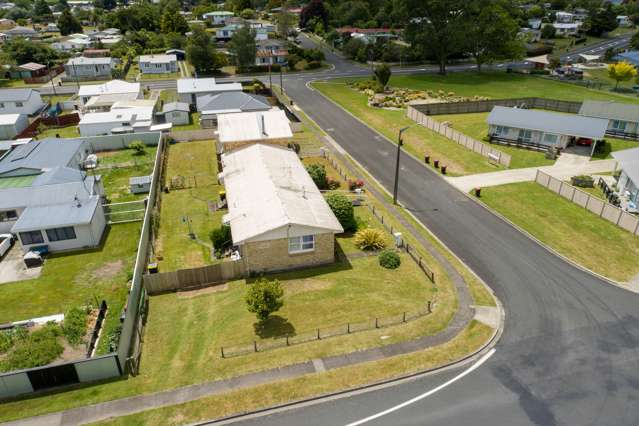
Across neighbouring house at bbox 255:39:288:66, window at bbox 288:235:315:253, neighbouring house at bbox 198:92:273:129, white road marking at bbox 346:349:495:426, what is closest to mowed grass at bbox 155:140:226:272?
window at bbox 288:235:315:253

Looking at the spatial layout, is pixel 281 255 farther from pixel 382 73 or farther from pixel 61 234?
pixel 382 73

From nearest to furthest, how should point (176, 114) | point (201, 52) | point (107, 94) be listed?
1. point (176, 114)
2. point (107, 94)
3. point (201, 52)

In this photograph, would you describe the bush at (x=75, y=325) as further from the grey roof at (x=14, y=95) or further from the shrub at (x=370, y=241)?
the grey roof at (x=14, y=95)

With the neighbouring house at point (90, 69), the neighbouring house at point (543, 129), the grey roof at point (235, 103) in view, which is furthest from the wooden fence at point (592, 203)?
the neighbouring house at point (90, 69)

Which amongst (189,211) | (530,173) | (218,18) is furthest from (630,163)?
(218,18)

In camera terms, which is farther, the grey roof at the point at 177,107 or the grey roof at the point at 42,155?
the grey roof at the point at 177,107

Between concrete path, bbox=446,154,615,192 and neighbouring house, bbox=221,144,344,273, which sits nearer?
neighbouring house, bbox=221,144,344,273

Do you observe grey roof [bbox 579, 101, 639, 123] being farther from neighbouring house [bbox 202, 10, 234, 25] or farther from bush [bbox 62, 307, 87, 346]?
neighbouring house [bbox 202, 10, 234, 25]
